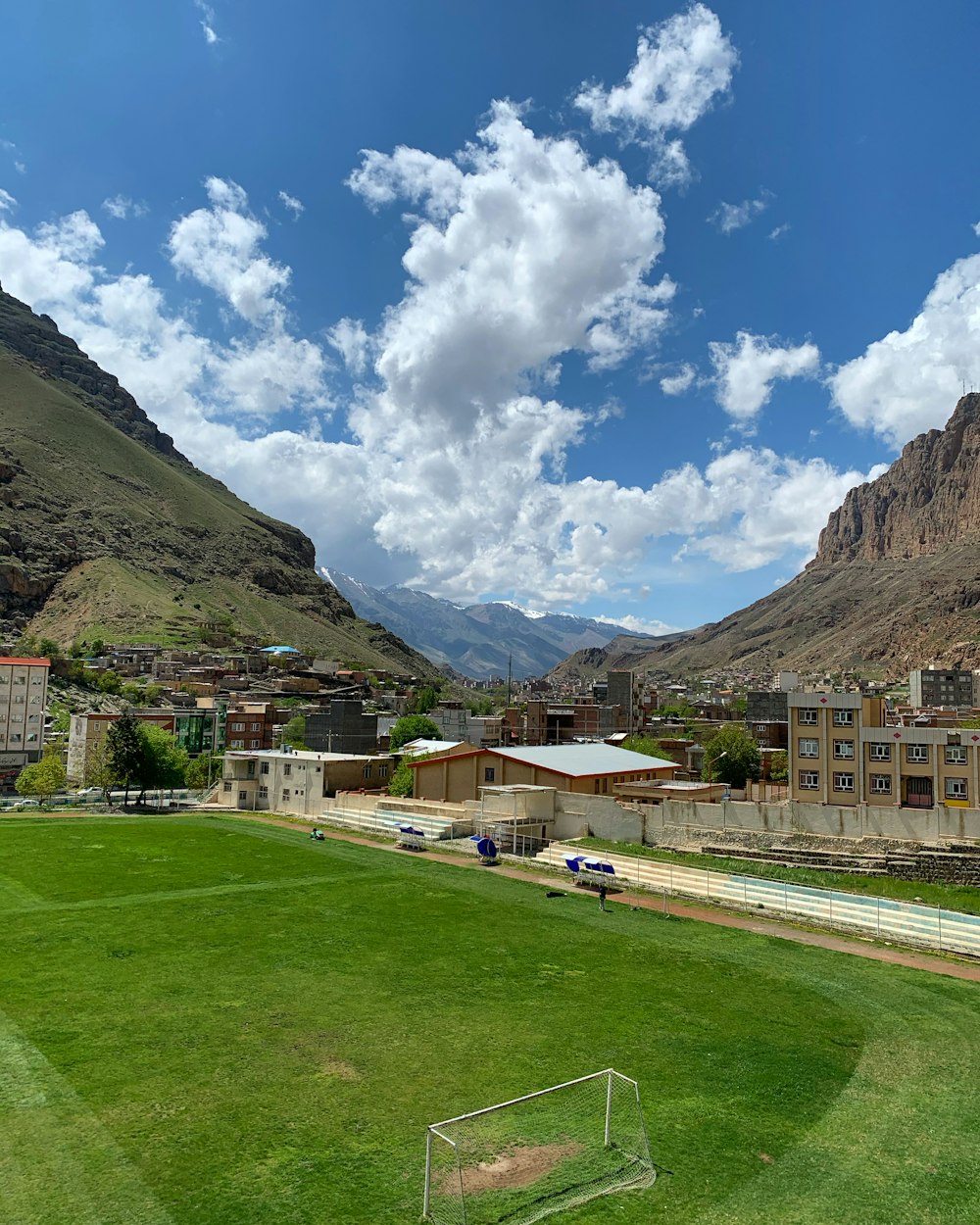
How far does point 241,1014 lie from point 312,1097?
4.25m

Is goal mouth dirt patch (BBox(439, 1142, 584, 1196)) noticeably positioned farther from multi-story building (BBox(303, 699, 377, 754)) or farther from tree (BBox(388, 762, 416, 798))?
multi-story building (BBox(303, 699, 377, 754))

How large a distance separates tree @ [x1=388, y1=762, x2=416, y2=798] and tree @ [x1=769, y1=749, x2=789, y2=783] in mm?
33421

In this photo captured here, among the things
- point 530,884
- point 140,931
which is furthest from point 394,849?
point 140,931

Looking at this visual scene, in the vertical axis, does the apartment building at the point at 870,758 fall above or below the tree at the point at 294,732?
above

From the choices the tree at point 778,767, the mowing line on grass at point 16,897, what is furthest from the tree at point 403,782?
the tree at point 778,767

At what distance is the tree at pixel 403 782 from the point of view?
183ft

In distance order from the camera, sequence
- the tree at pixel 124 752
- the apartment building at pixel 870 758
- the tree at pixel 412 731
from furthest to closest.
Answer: the tree at pixel 412 731
the tree at pixel 124 752
the apartment building at pixel 870 758

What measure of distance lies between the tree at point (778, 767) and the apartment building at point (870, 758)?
21071mm

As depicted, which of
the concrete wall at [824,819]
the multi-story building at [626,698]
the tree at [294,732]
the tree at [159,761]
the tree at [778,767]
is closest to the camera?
the concrete wall at [824,819]

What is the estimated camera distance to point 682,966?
70.3ft

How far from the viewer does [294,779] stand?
58719 mm

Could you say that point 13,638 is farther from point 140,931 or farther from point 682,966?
point 682,966

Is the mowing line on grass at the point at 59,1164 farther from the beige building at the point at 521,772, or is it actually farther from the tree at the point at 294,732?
the tree at the point at 294,732

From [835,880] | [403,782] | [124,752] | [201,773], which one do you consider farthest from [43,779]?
[835,880]
